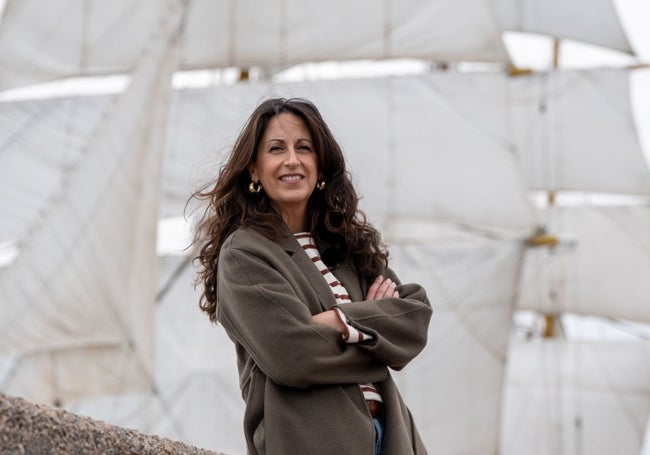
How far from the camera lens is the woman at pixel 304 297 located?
2.50 m

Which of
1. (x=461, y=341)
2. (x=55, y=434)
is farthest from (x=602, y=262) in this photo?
(x=55, y=434)

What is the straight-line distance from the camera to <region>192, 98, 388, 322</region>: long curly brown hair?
9.24 ft

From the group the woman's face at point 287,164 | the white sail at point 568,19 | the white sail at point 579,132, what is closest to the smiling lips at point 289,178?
the woman's face at point 287,164

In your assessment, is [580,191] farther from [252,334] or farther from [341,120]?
[252,334]

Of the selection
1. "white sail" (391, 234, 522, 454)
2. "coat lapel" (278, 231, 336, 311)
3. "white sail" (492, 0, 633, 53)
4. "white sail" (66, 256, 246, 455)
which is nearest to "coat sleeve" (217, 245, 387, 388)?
"coat lapel" (278, 231, 336, 311)

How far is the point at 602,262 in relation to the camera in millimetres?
33969

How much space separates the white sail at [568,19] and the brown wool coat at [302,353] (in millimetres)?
27915

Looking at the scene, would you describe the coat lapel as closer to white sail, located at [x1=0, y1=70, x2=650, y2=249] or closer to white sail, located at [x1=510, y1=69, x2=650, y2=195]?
white sail, located at [x1=0, y1=70, x2=650, y2=249]

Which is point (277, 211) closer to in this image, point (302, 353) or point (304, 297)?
point (304, 297)

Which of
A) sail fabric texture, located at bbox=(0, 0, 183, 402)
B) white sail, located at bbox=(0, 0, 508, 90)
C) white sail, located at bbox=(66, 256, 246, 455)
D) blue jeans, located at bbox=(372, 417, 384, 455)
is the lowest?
white sail, located at bbox=(66, 256, 246, 455)

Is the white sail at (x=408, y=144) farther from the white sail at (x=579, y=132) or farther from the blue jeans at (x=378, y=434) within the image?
the blue jeans at (x=378, y=434)

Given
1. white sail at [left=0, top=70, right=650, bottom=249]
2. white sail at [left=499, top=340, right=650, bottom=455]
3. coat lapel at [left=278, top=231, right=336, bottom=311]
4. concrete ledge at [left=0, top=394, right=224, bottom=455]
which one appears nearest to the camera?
concrete ledge at [left=0, top=394, right=224, bottom=455]

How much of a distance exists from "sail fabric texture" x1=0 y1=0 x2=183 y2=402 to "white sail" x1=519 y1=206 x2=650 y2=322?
68.1 feet

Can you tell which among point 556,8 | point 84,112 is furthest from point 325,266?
point 556,8
